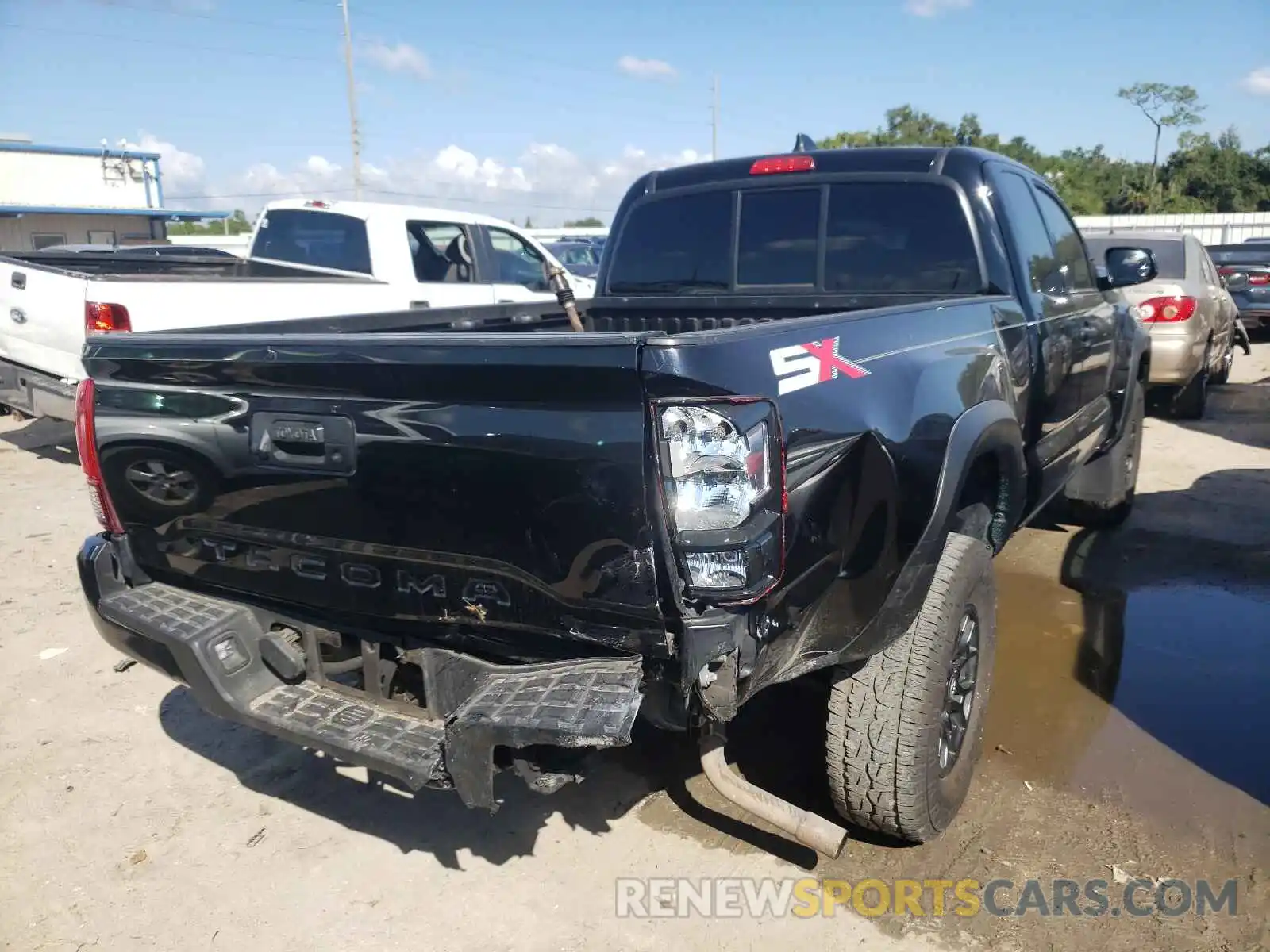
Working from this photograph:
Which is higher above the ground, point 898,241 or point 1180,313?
point 898,241

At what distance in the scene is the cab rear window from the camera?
3.68 meters

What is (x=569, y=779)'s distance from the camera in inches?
88.4

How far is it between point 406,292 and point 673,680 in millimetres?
6881

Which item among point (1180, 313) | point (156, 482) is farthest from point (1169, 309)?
point (156, 482)

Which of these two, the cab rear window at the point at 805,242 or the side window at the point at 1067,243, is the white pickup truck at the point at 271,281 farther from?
the side window at the point at 1067,243

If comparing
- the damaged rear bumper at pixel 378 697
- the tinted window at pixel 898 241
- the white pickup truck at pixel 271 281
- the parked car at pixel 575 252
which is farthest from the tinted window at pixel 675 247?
the parked car at pixel 575 252

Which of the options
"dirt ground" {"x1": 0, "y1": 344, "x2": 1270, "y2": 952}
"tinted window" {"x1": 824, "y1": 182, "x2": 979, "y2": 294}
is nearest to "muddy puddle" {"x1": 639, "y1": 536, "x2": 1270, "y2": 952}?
"dirt ground" {"x1": 0, "y1": 344, "x2": 1270, "y2": 952}

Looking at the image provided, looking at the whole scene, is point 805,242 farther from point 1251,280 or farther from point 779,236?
point 1251,280

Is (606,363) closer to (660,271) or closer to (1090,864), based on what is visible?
(1090,864)

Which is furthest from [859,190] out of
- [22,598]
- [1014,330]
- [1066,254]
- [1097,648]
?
[22,598]

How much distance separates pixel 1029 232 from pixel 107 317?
5.50 metres

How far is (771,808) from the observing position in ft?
8.19

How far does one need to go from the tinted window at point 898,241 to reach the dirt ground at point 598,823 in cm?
166

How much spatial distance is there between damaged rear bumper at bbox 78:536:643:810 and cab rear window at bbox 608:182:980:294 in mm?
2328
